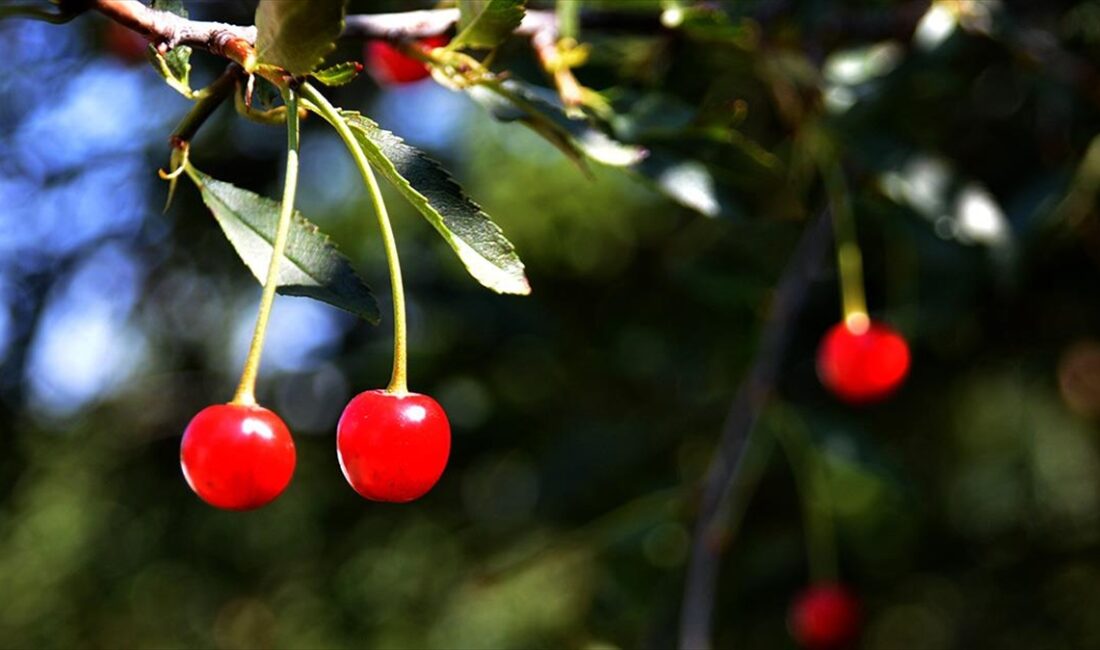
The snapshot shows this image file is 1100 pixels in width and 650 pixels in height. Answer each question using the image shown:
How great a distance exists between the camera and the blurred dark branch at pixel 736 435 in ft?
5.22

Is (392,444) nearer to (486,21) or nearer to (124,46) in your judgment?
(486,21)

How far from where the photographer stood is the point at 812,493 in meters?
2.26

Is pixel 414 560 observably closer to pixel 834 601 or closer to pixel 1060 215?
pixel 834 601

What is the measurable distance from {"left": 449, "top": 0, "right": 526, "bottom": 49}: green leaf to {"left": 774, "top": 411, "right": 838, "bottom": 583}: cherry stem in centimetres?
112

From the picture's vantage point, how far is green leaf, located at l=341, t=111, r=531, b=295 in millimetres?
814

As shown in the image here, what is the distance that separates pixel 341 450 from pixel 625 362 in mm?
1669

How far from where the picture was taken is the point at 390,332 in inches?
94.3

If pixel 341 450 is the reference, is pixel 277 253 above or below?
above

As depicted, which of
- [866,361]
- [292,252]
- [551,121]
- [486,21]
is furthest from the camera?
[866,361]

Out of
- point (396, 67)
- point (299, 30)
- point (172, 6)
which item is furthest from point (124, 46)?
point (299, 30)

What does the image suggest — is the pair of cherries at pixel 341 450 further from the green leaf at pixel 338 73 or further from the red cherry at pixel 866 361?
the red cherry at pixel 866 361

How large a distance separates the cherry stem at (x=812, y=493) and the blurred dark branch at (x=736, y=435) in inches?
6.6

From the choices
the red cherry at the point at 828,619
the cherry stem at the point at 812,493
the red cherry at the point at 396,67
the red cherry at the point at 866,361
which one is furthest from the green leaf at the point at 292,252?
→ the red cherry at the point at 828,619

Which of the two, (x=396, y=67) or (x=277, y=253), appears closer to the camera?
(x=277, y=253)
